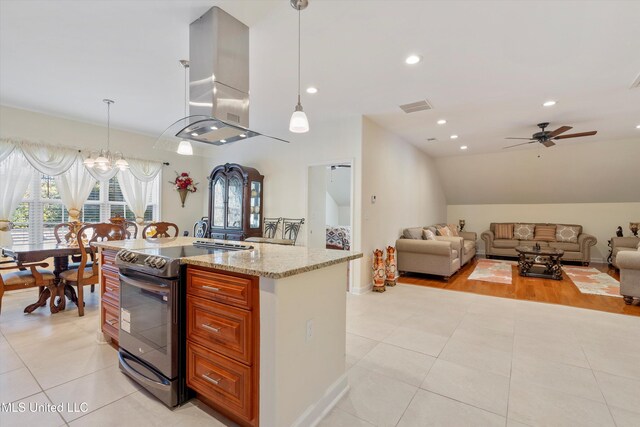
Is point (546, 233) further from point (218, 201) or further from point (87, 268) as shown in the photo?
point (87, 268)

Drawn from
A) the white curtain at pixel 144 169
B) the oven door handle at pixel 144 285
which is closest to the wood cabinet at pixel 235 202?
the white curtain at pixel 144 169

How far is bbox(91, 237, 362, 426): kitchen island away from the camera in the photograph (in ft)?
4.98

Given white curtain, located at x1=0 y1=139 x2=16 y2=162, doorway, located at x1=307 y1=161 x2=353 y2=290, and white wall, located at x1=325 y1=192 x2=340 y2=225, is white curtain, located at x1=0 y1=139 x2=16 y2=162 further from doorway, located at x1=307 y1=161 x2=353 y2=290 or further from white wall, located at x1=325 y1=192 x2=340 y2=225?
white wall, located at x1=325 y1=192 x2=340 y2=225

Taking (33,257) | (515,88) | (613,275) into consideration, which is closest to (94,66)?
(33,257)

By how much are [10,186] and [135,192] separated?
1.68 meters

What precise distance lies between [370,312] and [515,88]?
318cm

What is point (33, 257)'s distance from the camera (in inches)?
125

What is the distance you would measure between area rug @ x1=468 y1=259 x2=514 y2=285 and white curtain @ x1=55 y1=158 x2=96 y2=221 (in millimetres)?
6981

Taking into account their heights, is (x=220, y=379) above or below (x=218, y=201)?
below

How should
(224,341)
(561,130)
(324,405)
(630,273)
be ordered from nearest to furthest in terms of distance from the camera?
(224,341) → (324,405) → (630,273) → (561,130)

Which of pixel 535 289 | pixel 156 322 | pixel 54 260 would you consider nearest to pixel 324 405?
pixel 156 322

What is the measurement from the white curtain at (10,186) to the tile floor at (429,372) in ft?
4.63

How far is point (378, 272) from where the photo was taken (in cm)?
460
